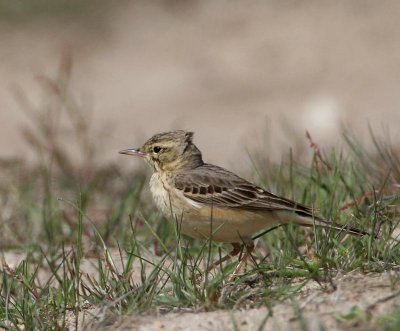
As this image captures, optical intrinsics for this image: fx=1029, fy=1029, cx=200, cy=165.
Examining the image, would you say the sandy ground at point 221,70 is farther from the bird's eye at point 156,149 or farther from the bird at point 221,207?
the bird at point 221,207

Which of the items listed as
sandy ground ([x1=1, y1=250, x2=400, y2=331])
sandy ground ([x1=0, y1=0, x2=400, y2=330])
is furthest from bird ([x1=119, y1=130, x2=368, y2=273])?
sandy ground ([x1=0, y1=0, x2=400, y2=330])

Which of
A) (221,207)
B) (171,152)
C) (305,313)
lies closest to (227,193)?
(221,207)

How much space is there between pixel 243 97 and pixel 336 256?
8876 millimetres

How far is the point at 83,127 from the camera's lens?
374 inches

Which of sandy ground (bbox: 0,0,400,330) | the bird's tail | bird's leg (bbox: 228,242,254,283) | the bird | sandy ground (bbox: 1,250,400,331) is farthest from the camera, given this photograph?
sandy ground (bbox: 0,0,400,330)

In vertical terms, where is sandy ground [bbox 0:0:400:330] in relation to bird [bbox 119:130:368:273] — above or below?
above

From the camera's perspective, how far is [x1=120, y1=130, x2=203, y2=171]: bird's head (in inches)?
270

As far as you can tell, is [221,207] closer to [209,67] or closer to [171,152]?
[171,152]

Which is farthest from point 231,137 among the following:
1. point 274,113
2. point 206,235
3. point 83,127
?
point 206,235

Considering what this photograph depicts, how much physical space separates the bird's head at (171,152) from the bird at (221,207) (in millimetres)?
34

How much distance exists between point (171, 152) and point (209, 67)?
8.74 m

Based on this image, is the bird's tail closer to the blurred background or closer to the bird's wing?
the bird's wing

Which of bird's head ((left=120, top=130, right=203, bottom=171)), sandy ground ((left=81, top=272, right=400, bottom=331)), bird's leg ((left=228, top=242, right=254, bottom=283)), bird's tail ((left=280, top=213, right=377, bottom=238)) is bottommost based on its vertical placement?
sandy ground ((left=81, top=272, right=400, bottom=331))

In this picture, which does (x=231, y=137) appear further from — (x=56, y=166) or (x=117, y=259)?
(x=117, y=259)
